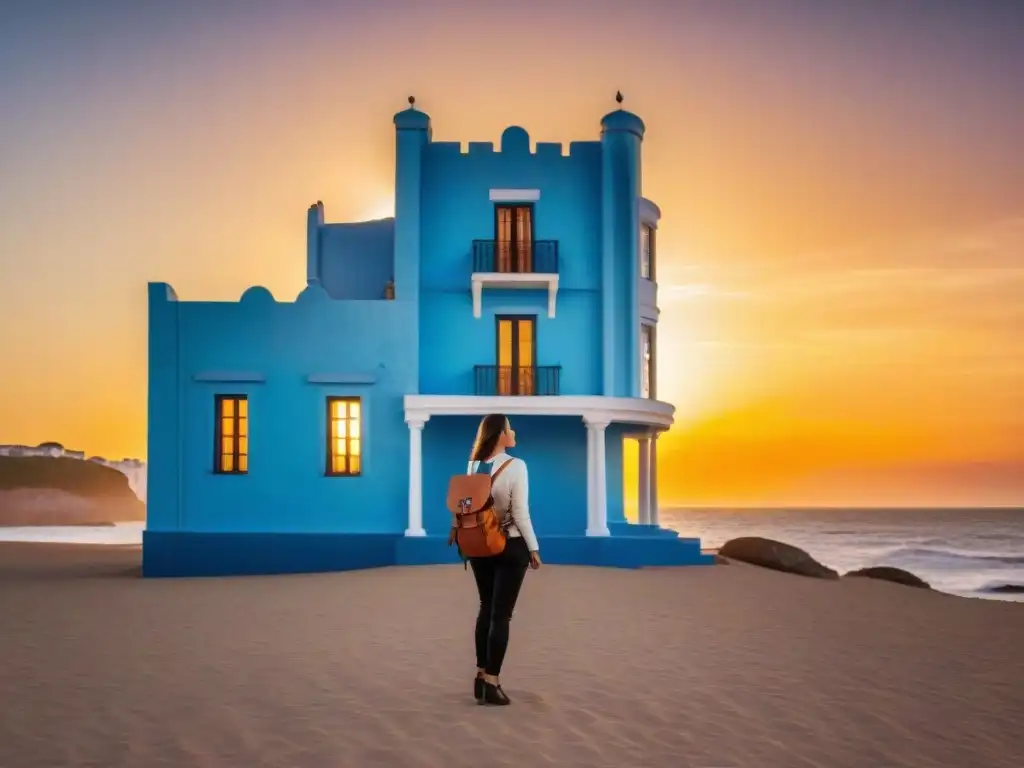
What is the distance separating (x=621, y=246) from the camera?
23.0 m

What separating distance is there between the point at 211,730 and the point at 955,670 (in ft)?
20.6

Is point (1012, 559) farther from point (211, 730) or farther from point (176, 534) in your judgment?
point (211, 730)

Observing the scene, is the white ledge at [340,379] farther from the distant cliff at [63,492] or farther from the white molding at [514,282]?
the distant cliff at [63,492]

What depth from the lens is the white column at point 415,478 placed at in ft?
69.5

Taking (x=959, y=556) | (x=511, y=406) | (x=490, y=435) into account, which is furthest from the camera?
(x=959, y=556)

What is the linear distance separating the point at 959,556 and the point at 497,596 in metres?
55.2

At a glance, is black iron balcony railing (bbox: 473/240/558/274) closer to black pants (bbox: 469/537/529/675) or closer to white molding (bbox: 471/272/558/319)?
white molding (bbox: 471/272/558/319)

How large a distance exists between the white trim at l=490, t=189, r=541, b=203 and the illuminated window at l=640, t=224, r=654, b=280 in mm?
2609

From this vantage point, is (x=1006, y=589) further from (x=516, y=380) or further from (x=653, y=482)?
(x=516, y=380)

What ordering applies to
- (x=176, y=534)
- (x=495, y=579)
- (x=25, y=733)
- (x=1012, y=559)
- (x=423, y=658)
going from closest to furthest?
(x=25, y=733)
(x=495, y=579)
(x=423, y=658)
(x=176, y=534)
(x=1012, y=559)

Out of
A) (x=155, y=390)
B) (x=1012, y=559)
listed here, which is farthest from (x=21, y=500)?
(x=155, y=390)

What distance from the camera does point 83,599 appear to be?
608 inches

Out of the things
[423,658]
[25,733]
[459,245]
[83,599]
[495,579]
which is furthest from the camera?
[459,245]

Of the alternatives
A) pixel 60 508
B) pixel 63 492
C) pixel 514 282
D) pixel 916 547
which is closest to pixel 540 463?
pixel 514 282
